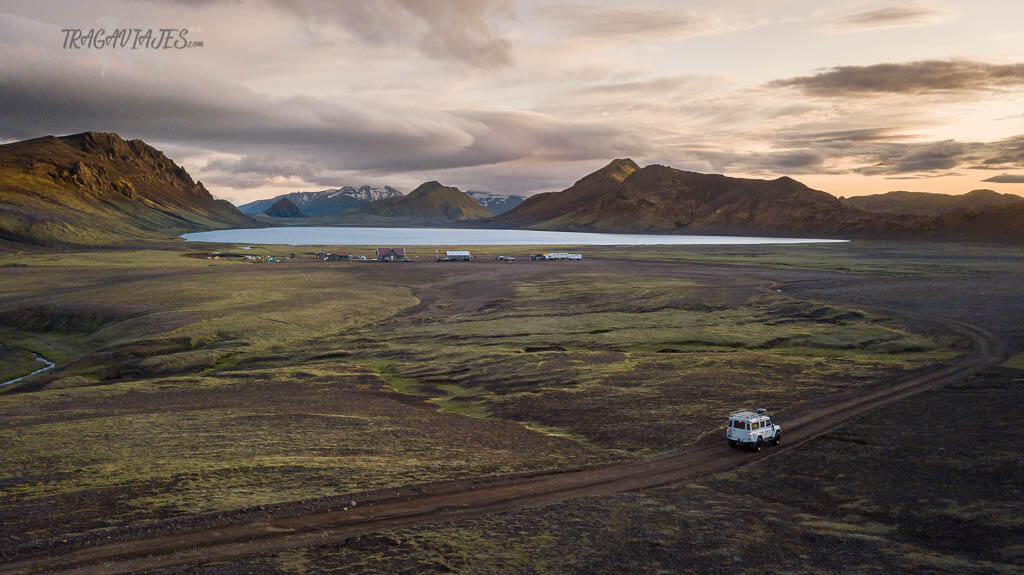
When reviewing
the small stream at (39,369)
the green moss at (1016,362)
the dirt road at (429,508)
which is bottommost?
the small stream at (39,369)

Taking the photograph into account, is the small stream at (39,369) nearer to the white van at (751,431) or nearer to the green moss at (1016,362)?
the white van at (751,431)

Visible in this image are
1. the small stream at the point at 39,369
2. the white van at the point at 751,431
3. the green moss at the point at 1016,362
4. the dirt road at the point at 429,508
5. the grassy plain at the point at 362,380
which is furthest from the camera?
the small stream at the point at 39,369

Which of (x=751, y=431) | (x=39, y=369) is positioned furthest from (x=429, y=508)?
(x=39, y=369)

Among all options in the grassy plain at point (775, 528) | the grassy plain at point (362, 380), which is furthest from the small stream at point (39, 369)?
the grassy plain at point (775, 528)

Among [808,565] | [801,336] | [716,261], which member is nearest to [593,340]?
[801,336]

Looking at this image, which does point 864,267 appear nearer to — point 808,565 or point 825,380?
point 825,380

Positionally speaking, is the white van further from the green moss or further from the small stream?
the small stream
